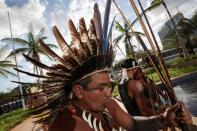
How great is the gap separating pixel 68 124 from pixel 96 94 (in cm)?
33

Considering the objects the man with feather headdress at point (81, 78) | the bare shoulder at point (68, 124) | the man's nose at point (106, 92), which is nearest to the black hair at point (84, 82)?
the man with feather headdress at point (81, 78)

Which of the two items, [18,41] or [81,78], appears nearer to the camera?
[81,78]

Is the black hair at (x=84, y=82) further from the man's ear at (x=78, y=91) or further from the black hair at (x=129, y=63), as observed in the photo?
the black hair at (x=129, y=63)

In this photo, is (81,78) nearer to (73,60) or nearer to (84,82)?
(84,82)

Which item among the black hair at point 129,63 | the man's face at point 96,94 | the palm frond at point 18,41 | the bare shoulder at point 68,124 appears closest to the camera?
the bare shoulder at point 68,124

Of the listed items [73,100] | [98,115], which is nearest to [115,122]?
[98,115]

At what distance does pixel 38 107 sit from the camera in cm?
243

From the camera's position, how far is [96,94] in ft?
7.82

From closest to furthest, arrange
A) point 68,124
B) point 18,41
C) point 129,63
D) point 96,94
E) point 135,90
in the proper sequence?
point 68,124 → point 96,94 → point 135,90 → point 129,63 → point 18,41

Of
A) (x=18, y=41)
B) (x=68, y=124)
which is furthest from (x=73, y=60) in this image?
(x=18, y=41)

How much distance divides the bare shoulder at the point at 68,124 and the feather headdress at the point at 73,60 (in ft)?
0.49

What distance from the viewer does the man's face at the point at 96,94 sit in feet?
7.82

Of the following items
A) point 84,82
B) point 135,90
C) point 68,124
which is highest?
point 84,82

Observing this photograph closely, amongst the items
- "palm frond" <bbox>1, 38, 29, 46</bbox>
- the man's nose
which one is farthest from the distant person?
"palm frond" <bbox>1, 38, 29, 46</bbox>
